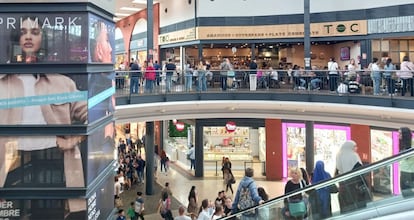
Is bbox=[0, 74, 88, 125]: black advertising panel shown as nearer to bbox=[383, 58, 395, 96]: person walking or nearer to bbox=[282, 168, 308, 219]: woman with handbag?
bbox=[282, 168, 308, 219]: woman with handbag

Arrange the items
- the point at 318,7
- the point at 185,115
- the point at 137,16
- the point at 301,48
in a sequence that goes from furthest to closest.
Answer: the point at 137,16
the point at 301,48
the point at 318,7
the point at 185,115

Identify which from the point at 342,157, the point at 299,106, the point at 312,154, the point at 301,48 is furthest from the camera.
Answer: the point at 301,48

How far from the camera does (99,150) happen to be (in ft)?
18.5

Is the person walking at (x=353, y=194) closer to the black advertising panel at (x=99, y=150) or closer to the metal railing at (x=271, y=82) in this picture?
the black advertising panel at (x=99, y=150)

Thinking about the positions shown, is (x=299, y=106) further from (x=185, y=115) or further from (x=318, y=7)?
(x=318, y=7)

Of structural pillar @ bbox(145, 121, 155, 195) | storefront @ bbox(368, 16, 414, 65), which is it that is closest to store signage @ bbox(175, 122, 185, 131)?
structural pillar @ bbox(145, 121, 155, 195)

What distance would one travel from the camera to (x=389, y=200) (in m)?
4.05

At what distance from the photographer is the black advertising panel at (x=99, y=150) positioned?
5.24 m

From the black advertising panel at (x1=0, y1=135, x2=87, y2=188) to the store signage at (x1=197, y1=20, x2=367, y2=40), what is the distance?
56.2 ft

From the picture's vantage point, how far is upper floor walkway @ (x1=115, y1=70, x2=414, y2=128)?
42.1 ft

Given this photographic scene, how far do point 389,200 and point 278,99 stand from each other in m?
10.7

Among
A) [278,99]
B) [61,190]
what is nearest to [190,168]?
[278,99]

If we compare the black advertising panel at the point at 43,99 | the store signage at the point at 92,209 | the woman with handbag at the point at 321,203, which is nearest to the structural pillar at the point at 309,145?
the woman with handbag at the point at 321,203

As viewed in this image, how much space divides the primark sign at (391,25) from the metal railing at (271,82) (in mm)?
6176
